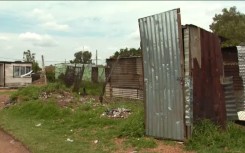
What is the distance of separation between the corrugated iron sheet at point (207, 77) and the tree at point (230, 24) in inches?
1063

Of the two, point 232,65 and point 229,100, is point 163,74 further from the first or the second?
point 232,65

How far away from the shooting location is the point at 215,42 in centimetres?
809

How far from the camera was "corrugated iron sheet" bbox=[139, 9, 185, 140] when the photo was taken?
7.30m

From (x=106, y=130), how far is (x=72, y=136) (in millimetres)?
849

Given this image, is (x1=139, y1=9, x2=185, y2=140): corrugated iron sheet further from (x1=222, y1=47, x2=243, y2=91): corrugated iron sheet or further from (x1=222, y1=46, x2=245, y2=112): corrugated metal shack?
(x1=222, y1=47, x2=243, y2=91): corrugated iron sheet

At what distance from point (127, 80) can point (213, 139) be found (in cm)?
1091

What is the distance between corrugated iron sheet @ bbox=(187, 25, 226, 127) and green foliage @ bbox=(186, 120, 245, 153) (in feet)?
0.77

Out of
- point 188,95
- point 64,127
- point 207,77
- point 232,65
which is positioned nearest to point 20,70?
point 64,127

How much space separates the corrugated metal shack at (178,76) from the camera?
7.24 metres

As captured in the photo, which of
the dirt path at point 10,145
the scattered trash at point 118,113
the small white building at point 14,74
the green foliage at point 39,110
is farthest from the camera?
the small white building at point 14,74

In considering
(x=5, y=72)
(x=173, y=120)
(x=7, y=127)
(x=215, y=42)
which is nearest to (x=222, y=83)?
(x=215, y=42)

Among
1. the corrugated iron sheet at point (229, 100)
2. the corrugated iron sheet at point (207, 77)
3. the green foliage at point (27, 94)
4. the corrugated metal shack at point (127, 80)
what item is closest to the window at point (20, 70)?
the corrugated metal shack at point (127, 80)

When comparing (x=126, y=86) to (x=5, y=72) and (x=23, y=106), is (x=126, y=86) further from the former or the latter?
(x=5, y=72)

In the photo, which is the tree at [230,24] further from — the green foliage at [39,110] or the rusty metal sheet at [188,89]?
the rusty metal sheet at [188,89]
